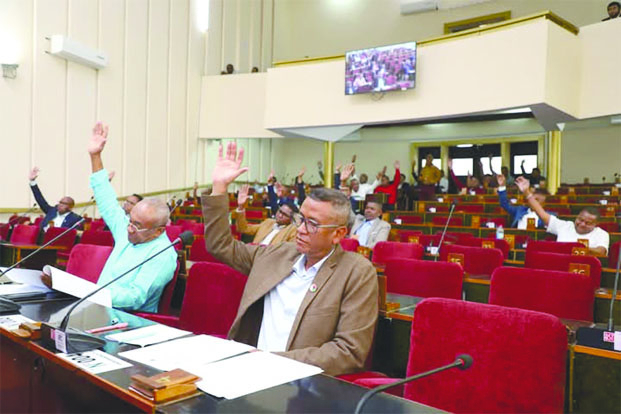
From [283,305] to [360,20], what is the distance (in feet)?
44.2

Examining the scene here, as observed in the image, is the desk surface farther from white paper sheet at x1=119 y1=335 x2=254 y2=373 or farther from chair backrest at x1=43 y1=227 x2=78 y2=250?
chair backrest at x1=43 y1=227 x2=78 y2=250

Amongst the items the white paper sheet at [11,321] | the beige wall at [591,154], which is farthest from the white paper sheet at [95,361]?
the beige wall at [591,154]

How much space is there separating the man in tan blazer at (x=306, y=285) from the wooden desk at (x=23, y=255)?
3575 millimetres

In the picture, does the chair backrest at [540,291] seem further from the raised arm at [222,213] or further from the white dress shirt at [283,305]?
the raised arm at [222,213]

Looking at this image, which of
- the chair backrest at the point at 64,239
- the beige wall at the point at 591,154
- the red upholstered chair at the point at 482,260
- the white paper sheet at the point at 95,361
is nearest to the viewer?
the white paper sheet at the point at 95,361

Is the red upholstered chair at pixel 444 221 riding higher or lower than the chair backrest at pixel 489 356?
higher

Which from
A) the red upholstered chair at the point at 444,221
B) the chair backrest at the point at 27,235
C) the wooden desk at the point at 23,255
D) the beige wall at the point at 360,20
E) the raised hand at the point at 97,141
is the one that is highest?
the beige wall at the point at 360,20

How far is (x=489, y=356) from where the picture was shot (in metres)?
1.44

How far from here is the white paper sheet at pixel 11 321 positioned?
60.5 inches

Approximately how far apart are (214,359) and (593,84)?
837 cm

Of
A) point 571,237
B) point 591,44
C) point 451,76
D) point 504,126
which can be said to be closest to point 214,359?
point 571,237

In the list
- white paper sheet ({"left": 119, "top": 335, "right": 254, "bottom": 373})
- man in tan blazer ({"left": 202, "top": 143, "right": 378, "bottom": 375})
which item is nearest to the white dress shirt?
man in tan blazer ({"left": 202, "top": 143, "right": 378, "bottom": 375})

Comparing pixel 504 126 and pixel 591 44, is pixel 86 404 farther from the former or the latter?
pixel 504 126

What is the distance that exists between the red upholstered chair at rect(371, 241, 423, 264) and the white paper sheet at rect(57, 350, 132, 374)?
278 centimetres
